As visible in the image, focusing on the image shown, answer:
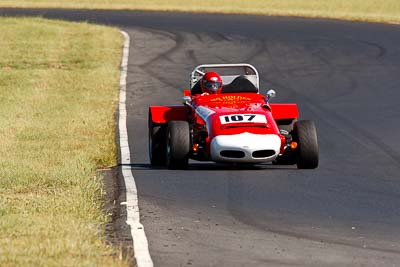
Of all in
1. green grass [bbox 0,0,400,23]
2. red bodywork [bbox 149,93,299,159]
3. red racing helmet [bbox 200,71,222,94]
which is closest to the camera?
red bodywork [bbox 149,93,299,159]

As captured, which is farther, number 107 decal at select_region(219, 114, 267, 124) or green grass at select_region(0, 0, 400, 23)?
green grass at select_region(0, 0, 400, 23)

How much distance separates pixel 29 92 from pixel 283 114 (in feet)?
34.5

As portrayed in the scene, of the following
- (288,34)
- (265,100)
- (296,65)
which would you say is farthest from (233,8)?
(265,100)

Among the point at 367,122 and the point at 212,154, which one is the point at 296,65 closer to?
the point at 367,122

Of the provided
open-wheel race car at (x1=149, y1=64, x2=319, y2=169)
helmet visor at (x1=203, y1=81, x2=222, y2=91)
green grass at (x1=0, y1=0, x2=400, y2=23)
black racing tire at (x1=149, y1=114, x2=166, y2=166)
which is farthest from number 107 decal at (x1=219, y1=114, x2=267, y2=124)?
green grass at (x1=0, y1=0, x2=400, y2=23)

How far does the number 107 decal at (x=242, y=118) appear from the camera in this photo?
15045 millimetres

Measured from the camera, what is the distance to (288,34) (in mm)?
39250

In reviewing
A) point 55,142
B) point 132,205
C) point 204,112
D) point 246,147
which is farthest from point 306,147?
point 55,142

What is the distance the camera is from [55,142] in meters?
18.0

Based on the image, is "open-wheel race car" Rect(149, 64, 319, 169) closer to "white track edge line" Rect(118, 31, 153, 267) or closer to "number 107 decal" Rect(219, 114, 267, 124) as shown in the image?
"number 107 decal" Rect(219, 114, 267, 124)

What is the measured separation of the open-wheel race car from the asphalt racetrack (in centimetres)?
22

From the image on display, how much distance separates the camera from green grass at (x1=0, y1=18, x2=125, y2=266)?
33.0 feet

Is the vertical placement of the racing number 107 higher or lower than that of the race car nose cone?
higher

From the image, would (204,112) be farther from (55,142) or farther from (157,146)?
(55,142)
